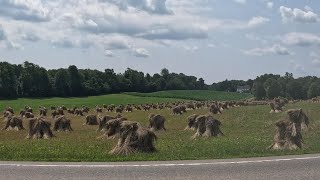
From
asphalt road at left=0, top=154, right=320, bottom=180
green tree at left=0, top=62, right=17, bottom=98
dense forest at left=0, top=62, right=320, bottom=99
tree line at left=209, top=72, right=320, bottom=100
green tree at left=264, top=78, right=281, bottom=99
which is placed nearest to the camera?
asphalt road at left=0, top=154, right=320, bottom=180

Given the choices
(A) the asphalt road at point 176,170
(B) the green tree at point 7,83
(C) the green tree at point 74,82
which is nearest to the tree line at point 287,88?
(C) the green tree at point 74,82

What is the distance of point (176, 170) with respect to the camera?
13727 mm

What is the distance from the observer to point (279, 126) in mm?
20719

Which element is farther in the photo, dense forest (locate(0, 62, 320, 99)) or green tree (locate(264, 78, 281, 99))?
dense forest (locate(0, 62, 320, 99))

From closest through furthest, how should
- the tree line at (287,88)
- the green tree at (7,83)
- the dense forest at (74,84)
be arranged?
the tree line at (287,88) → the dense forest at (74,84) → the green tree at (7,83)

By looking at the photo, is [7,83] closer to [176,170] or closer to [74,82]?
[74,82]

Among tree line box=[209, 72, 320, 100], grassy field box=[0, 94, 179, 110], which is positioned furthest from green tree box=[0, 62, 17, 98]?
tree line box=[209, 72, 320, 100]

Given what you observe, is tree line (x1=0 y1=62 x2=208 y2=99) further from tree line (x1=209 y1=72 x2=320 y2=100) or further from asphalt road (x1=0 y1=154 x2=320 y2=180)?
asphalt road (x1=0 y1=154 x2=320 y2=180)

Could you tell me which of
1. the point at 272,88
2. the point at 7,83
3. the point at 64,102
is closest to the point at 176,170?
the point at 64,102

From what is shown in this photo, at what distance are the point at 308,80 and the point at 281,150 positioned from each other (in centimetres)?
14086

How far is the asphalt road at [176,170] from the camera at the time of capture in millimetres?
12789

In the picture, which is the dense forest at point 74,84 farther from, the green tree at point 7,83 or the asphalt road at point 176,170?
the asphalt road at point 176,170

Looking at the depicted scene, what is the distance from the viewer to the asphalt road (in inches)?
504

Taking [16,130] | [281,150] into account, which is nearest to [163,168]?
[281,150]
